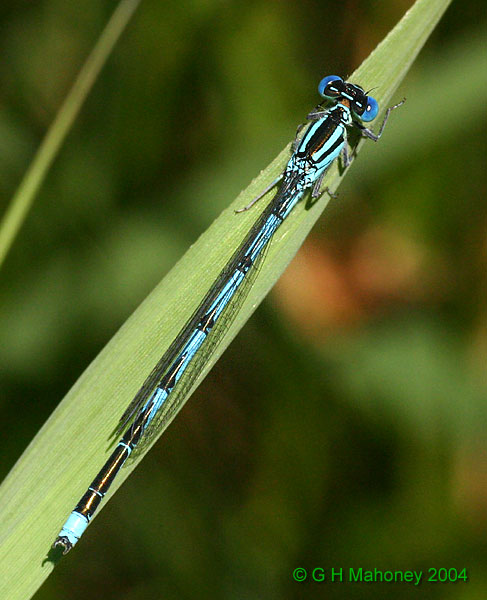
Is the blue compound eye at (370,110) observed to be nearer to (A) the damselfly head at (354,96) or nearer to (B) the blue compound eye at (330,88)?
(A) the damselfly head at (354,96)

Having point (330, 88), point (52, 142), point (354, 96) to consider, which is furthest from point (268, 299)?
point (52, 142)

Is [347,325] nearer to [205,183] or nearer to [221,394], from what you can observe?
[221,394]

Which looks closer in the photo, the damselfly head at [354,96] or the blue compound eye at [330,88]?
the damselfly head at [354,96]

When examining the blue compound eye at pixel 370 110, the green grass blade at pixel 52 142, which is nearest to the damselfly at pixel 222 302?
the blue compound eye at pixel 370 110

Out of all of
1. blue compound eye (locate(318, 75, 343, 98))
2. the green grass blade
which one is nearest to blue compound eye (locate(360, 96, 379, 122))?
blue compound eye (locate(318, 75, 343, 98))

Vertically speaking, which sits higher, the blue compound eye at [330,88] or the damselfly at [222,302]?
the blue compound eye at [330,88]

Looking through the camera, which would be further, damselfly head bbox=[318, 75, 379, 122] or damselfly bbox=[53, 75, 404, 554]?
damselfly head bbox=[318, 75, 379, 122]

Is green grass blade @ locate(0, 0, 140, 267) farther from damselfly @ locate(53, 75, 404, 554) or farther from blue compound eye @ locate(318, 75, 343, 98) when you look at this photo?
blue compound eye @ locate(318, 75, 343, 98)

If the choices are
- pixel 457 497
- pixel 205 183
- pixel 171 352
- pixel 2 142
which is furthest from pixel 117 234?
pixel 457 497
